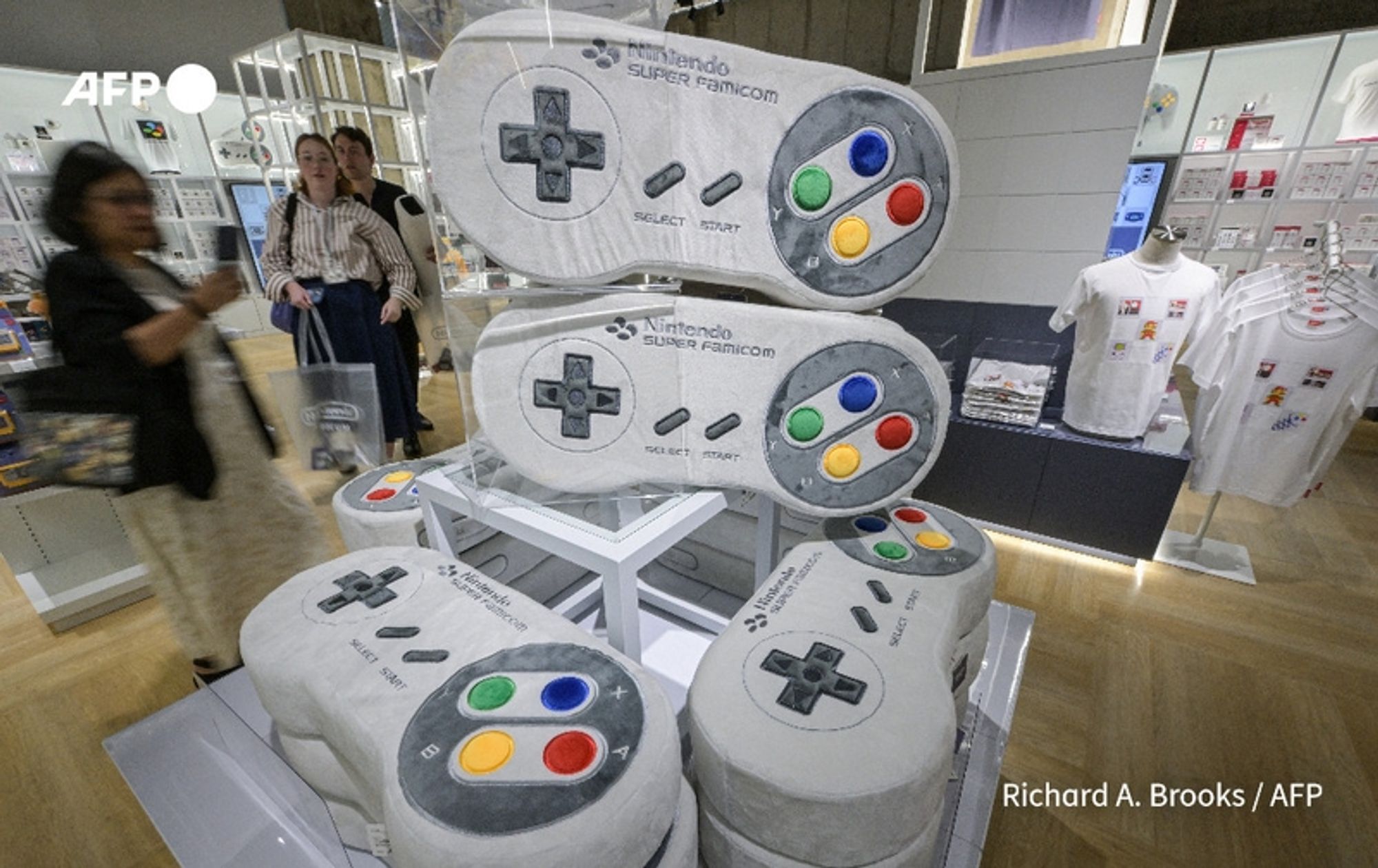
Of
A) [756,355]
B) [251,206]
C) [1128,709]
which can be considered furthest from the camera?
[251,206]

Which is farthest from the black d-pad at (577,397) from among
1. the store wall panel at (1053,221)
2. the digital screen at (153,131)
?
the digital screen at (153,131)

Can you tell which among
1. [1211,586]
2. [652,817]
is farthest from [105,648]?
[1211,586]

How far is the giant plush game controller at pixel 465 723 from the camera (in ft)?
1.69

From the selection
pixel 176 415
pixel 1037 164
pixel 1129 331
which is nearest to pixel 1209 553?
pixel 1129 331

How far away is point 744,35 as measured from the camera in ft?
9.37

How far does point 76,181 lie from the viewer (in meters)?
0.85

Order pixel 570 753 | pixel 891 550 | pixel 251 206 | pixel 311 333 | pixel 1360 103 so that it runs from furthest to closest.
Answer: pixel 251 206 → pixel 1360 103 → pixel 311 333 → pixel 891 550 → pixel 570 753

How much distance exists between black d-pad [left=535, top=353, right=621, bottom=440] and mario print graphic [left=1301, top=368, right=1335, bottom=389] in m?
2.14

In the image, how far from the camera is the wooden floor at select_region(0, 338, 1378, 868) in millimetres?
1070

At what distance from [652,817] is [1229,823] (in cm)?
127

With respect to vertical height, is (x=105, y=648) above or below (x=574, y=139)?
below

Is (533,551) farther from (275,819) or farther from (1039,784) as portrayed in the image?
(1039,784)

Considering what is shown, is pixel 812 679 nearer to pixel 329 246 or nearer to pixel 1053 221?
pixel 329 246

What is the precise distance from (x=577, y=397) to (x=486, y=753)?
1.46 ft
